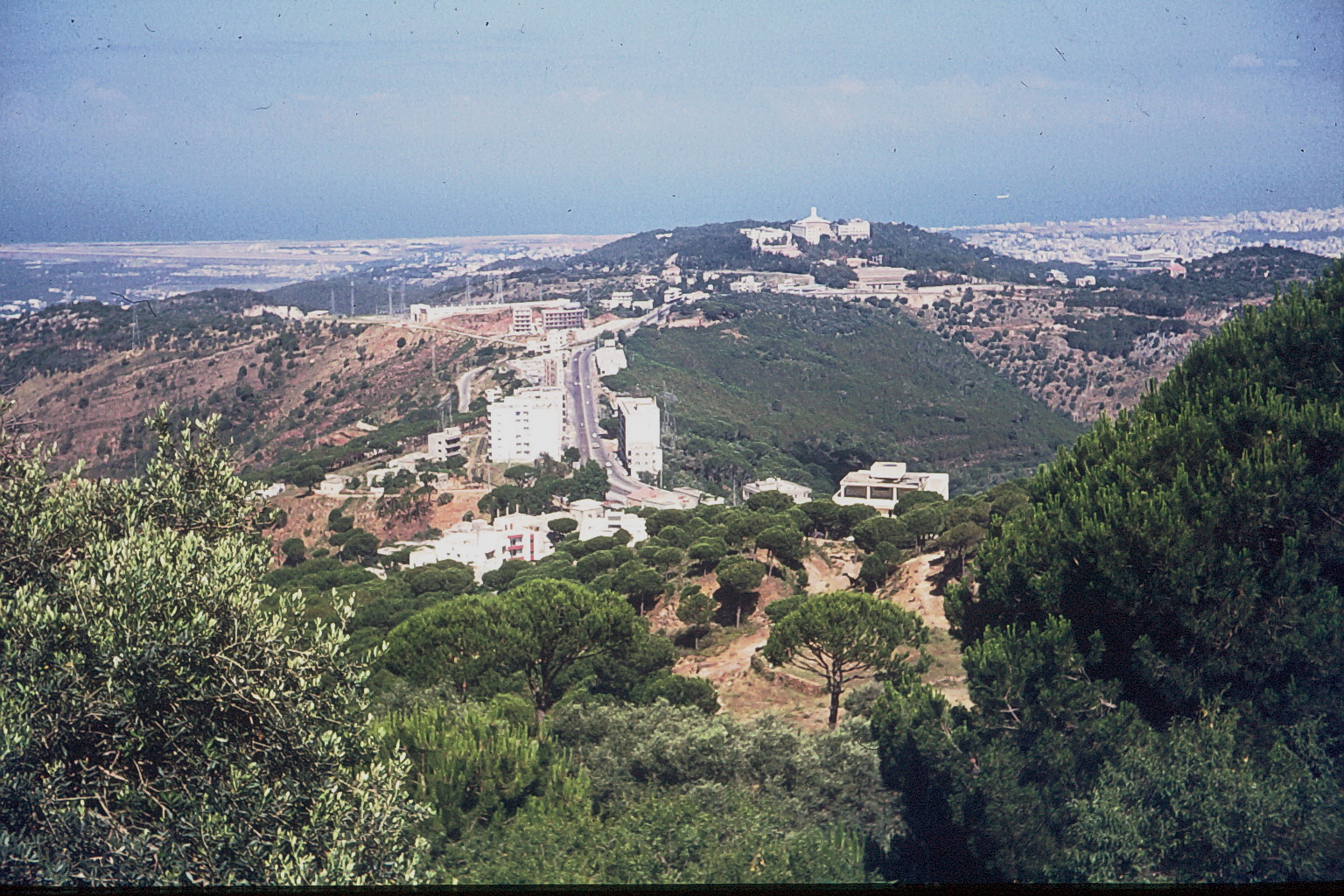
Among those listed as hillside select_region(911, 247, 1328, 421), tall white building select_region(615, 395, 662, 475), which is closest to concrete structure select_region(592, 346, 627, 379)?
Result: tall white building select_region(615, 395, 662, 475)

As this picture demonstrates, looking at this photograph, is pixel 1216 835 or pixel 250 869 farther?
pixel 1216 835

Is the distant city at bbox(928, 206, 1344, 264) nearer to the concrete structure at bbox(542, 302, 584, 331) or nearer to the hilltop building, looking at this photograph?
the hilltop building

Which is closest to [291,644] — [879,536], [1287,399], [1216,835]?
[1216,835]

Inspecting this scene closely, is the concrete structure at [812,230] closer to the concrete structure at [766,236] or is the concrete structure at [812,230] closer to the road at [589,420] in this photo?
the concrete structure at [766,236]

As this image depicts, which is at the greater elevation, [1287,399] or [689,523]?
[1287,399]

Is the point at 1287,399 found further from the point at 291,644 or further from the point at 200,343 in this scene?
the point at 200,343

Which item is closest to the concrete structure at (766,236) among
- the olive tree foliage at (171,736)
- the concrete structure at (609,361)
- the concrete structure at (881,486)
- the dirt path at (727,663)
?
the concrete structure at (609,361)
